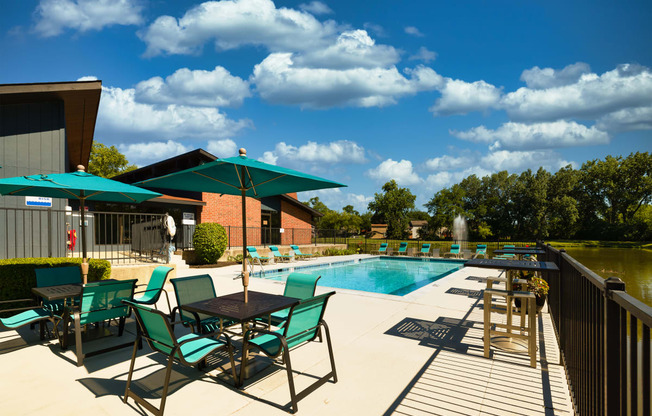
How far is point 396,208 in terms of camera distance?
55.5 metres

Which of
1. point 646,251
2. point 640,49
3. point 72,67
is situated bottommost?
point 646,251

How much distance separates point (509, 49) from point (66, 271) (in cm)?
4299

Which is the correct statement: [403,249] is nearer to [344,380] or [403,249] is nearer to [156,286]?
[156,286]

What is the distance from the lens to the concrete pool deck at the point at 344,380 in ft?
10.5

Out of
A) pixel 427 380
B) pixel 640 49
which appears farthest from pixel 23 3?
pixel 640 49

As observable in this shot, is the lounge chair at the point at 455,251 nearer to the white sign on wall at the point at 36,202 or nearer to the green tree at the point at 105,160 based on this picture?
the white sign on wall at the point at 36,202

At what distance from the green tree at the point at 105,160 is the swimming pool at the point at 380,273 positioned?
31495 millimetres

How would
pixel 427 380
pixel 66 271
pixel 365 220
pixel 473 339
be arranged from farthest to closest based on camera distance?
1. pixel 365 220
2. pixel 66 271
3. pixel 473 339
4. pixel 427 380

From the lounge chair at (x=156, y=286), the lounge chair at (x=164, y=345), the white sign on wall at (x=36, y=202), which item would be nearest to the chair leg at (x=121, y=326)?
the lounge chair at (x=156, y=286)

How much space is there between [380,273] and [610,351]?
1449 cm

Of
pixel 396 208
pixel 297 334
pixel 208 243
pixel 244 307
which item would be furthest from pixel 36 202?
pixel 396 208

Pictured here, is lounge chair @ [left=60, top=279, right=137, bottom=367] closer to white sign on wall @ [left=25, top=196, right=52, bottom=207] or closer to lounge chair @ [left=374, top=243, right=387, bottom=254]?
white sign on wall @ [left=25, top=196, right=52, bottom=207]

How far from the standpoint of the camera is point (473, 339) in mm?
5145

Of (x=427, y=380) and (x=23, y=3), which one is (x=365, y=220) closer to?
(x=23, y=3)
